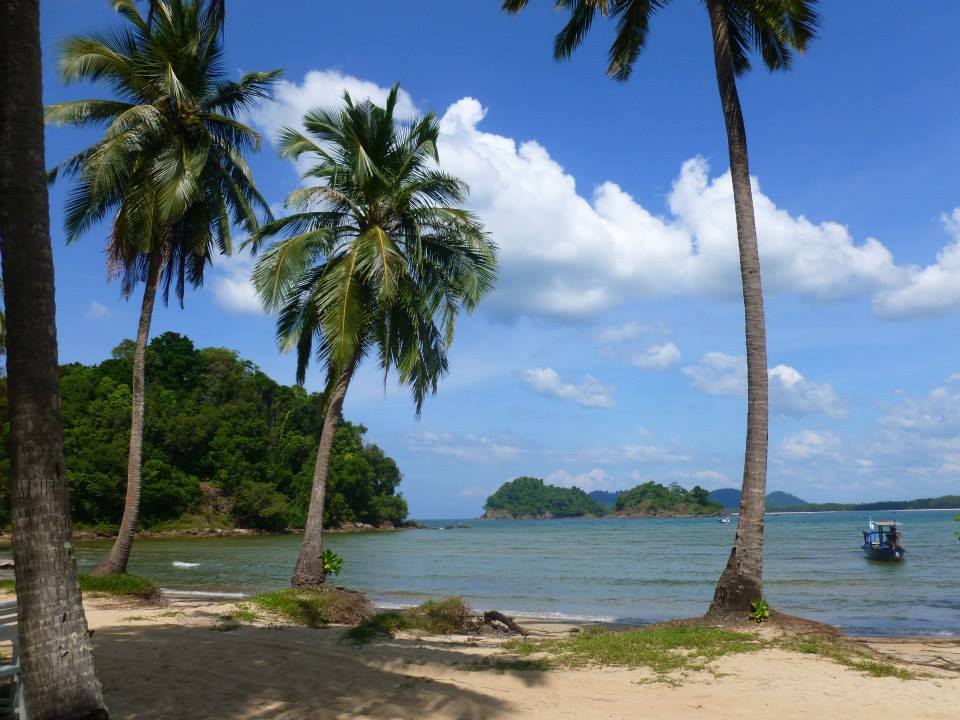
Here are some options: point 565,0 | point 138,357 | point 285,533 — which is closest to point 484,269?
point 565,0

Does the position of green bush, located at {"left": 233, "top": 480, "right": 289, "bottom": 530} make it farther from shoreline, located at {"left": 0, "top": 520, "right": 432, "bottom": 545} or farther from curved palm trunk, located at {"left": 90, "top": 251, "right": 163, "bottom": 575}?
curved palm trunk, located at {"left": 90, "top": 251, "right": 163, "bottom": 575}

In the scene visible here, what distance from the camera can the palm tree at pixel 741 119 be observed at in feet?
37.3

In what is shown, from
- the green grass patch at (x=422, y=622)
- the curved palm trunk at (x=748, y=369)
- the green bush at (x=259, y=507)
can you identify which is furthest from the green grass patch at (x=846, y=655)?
the green bush at (x=259, y=507)

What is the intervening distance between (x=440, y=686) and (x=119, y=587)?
988 cm

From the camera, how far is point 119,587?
47.8ft

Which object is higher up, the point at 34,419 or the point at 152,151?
the point at 152,151

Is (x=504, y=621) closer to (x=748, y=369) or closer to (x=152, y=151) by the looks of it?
(x=748, y=369)

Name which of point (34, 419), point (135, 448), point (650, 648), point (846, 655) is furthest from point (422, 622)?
point (34, 419)

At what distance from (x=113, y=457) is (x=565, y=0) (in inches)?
→ 2367

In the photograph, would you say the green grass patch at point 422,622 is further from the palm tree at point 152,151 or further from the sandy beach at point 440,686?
the palm tree at point 152,151

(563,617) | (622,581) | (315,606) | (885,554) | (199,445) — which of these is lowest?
(622,581)

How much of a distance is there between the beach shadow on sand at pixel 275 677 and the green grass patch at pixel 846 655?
3733mm

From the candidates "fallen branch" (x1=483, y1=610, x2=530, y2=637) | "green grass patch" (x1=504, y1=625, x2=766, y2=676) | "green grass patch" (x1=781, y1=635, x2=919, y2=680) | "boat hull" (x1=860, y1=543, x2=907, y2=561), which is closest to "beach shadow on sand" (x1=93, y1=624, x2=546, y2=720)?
"green grass patch" (x1=504, y1=625, x2=766, y2=676)

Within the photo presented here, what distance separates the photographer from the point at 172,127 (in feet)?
56.9
